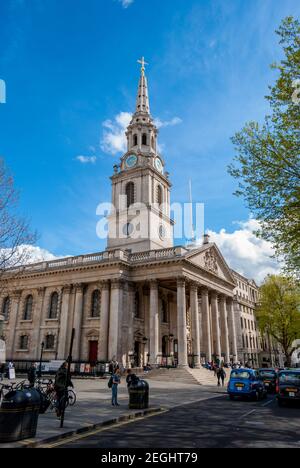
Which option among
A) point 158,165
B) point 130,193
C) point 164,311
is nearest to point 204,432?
point 164,311

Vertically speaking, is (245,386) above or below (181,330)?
below

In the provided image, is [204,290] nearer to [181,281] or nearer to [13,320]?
[181,281]

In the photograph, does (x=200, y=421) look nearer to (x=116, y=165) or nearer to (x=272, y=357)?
(x=116, y=165)

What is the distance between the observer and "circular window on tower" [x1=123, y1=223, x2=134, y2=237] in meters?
47.3

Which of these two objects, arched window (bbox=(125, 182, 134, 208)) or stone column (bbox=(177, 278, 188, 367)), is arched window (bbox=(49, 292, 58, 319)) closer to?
stone column (bbox=(177, 278, 188, 367))

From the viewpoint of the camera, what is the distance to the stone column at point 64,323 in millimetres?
37281

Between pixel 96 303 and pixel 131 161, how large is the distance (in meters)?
22.8

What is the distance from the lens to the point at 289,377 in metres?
17.2

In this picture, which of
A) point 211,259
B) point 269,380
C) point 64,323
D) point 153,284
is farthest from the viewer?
point 211,259

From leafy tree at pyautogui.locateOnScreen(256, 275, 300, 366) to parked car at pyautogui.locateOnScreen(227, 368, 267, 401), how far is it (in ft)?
109

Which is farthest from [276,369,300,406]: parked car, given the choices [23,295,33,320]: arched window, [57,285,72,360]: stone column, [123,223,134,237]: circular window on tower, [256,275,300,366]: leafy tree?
[256,275,300,366]: leafy tree

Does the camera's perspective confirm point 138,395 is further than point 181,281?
No

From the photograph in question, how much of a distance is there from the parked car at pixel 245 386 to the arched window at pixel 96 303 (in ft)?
68.3
